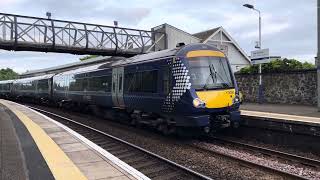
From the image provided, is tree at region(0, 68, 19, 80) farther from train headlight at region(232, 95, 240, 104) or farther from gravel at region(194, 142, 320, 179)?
gravel at region(194, 142, 320, 179)

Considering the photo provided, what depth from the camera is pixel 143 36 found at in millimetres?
39844

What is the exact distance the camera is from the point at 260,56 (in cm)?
2669

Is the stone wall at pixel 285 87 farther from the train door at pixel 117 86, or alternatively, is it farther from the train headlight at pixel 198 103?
the train headlight at pixel 198 103

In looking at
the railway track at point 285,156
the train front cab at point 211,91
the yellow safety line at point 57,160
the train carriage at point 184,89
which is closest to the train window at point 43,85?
the train carriage at point 184,89

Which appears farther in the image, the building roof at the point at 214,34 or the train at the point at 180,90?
the building roof at the point at 214,34

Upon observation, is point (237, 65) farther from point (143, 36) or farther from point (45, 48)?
point (45, 48)

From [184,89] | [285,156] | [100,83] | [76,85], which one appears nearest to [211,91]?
[184,89]

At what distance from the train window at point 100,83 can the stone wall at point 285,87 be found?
1007 centimetres

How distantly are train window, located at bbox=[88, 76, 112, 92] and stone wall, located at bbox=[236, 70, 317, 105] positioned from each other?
10.1 m

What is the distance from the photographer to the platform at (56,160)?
297 inches

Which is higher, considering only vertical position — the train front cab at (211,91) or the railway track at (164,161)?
the train front cab at (211,91)

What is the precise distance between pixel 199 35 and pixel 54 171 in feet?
143

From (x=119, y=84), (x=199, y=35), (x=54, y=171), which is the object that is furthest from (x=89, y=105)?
(x=199, y=35)

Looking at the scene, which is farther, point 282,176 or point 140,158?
point 140,158
